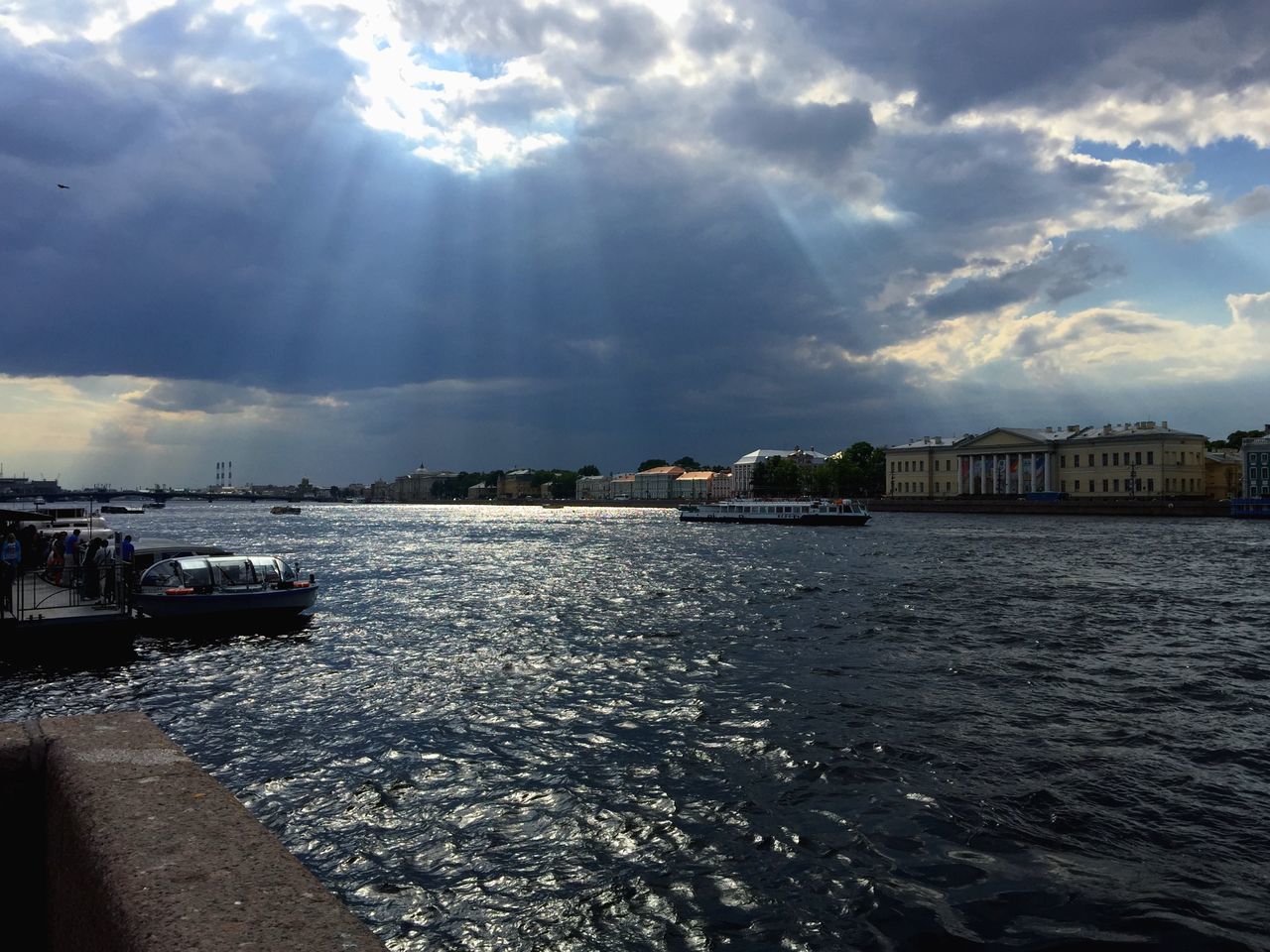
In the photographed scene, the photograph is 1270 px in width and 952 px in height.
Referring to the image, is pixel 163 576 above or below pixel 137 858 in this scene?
below

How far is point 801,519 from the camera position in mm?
104688

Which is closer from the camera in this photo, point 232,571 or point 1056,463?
point 232,571

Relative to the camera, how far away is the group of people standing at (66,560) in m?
21.2

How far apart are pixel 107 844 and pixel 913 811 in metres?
9.22

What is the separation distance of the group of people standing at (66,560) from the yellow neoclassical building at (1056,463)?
12889cm

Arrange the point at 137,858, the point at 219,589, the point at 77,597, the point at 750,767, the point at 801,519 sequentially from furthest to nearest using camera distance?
the point at 801,519
the point at 219,589
the point at 77,597
the point at 750,767
the point at 137,858

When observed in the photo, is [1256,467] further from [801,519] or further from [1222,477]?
[801,519]

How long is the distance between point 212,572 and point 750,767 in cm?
1804

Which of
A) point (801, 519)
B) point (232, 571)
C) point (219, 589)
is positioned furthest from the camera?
point (801, 519)

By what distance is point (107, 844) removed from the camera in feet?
9.60

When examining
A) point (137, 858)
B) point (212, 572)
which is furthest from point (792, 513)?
point (137, 858)

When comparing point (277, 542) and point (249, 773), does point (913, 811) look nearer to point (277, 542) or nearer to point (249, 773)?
point (249, 773)

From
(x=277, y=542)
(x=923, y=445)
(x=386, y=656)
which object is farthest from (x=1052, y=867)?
(x=923, y=445)

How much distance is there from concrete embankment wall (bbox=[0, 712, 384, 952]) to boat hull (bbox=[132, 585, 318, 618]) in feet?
67.8
